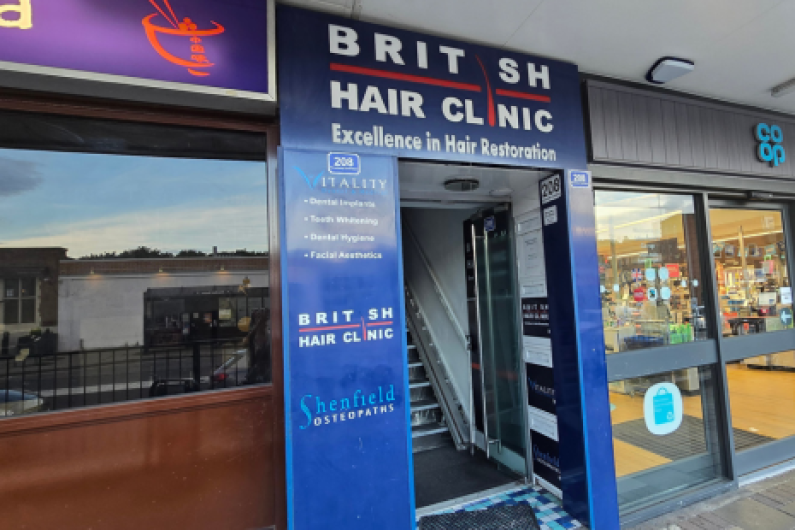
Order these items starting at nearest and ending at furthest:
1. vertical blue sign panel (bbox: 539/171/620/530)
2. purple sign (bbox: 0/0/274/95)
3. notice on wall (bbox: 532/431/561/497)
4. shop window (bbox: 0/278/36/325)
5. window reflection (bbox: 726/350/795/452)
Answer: purple sign (bbox: 0/0/274/95) < shop window (bbox: 0/278/36/325) < vertical blue sign panel (bbox: 539/171/620/530) < notice on wall (bbox: 532/431/561/497) < window reflection (bbox: 726/350/795/452)

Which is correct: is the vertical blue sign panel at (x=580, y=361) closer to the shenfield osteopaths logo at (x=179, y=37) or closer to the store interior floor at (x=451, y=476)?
the store interior floor at (x=451, y=476)

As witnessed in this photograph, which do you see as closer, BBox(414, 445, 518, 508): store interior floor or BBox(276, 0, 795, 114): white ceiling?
BBox(276, 0, 795, 114): white ceiling

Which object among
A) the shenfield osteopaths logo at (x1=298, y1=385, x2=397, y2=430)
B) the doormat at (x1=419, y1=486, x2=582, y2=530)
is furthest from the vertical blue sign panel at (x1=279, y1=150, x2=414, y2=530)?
the doormat at (x1=419, y1=486, x2=582, y2=530)

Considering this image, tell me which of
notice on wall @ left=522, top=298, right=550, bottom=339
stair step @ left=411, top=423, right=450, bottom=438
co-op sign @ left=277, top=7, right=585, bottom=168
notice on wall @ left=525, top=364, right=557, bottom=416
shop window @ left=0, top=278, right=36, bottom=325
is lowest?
stair step @ left=411, top=423, right=450, bottom=438

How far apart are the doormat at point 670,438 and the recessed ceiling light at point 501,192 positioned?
2.00m

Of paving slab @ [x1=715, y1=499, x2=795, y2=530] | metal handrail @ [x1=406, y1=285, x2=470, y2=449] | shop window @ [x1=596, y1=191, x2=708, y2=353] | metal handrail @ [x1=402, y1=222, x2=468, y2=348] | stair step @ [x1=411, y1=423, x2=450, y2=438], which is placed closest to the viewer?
paving slab @ [x1=715, y1=499, x2=795, y2=530]

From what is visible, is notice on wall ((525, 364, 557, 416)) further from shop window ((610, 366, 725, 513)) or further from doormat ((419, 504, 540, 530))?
doormat ((419, 504, 540, 530))

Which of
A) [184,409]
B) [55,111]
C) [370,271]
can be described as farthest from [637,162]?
[55,111]

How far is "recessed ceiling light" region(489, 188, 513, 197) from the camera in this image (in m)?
3.24

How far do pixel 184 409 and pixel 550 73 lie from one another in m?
3.11

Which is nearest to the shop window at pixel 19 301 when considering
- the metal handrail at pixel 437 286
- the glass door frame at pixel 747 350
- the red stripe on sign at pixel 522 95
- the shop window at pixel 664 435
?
→ the red stripe on sign at pixel 522 95

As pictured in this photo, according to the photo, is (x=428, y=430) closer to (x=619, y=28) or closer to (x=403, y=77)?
(x=403, y=77)

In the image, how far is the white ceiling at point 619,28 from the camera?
226cm

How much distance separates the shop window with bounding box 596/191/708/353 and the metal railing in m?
2.72
